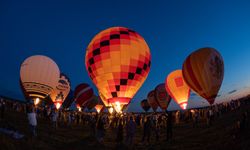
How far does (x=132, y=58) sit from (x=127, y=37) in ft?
5.89

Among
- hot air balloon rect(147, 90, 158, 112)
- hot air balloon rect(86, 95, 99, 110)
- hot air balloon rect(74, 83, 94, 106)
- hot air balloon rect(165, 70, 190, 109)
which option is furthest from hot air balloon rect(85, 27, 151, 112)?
hot air balloon rect(86, 95, 99, 110)

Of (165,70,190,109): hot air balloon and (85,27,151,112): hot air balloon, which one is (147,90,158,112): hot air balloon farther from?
(85,27,151,112): hot air balloon

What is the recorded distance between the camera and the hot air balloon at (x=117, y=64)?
20.1 m

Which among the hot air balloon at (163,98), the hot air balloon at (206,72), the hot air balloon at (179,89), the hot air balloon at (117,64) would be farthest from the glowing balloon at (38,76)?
the hot air balloon at (163,98)

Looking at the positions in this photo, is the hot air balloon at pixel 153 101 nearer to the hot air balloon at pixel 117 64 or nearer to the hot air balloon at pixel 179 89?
the hot air balloon at pixel 179 89

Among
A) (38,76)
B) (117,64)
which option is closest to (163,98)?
(117,64)

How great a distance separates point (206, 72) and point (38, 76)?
47.8 feet

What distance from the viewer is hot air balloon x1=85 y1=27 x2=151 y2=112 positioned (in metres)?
20.1

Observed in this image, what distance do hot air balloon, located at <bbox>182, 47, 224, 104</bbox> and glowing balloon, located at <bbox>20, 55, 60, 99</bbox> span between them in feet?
41.8

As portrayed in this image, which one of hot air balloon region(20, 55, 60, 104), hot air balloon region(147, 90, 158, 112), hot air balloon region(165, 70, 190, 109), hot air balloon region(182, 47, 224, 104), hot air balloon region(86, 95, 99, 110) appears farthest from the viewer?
hot air balloon region(86, 95, 99, 110)

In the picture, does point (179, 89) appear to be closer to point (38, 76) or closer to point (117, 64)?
point (117, 64)

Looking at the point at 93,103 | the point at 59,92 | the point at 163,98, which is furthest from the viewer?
the point at 93,103

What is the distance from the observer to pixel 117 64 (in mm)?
20203

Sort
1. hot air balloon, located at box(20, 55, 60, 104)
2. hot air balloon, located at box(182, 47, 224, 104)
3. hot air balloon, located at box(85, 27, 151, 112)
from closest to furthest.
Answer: hot air balloon, located at box(85, 27, 151, 112)
hot air balloon, located at box(182, 47, 224, 104)
hot air balloon, located at box(20, 55, 60, 104)
